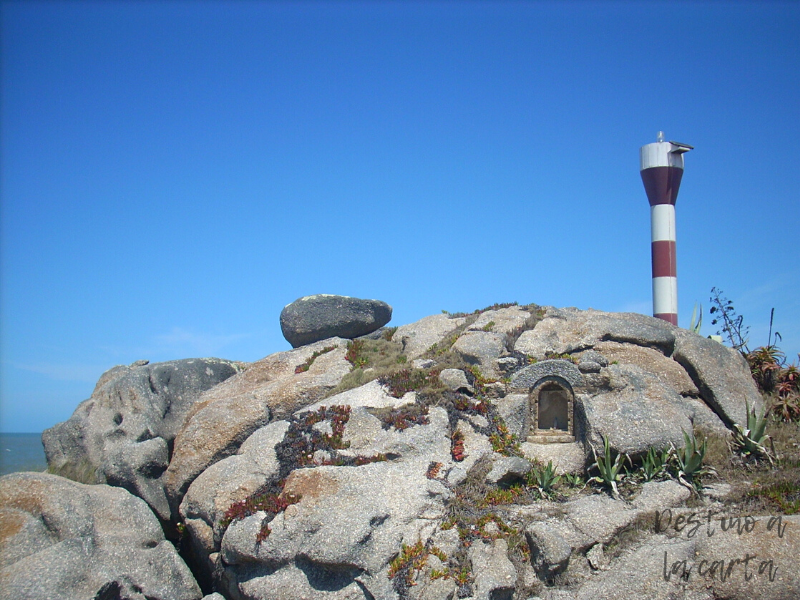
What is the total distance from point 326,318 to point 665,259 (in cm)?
1345

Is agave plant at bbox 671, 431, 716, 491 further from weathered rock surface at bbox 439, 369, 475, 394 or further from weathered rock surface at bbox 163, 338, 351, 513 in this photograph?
weathered rock surface at bbox 163, 338, 351, 513

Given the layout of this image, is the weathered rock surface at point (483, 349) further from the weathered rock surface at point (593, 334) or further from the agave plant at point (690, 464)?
the agave plant at point (690, 464)

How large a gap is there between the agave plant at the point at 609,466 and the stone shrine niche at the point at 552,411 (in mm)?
1362

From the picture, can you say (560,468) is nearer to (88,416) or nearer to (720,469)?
(720,469)

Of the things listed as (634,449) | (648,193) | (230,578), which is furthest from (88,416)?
(648,193)

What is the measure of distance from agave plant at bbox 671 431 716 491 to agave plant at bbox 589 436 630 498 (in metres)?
1.11

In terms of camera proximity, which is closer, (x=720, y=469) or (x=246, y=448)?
(x=720, y=469)

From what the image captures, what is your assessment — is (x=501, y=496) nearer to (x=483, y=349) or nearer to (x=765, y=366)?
(x=483, y=349)

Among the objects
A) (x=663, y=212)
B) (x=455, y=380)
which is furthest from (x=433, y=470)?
(x=663, y=212)

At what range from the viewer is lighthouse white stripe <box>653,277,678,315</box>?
26.8 meters

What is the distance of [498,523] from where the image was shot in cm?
1419

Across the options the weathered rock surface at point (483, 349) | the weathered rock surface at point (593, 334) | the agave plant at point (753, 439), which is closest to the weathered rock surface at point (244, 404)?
the weathered rock surface at point (483, 349)

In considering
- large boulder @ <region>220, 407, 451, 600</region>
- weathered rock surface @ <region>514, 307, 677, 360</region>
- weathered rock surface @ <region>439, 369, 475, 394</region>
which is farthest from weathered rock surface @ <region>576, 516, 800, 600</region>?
weathered rock surface @ <region>514, 307, 677, 360</region>

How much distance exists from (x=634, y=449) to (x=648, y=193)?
14.7 meters
